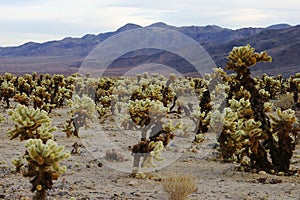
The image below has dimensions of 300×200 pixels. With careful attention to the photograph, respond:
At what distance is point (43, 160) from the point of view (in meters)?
6.42

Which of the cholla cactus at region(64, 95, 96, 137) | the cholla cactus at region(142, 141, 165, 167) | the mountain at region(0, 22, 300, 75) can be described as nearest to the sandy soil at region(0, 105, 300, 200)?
the cholla cactus at region(142, 141, 165, 167)

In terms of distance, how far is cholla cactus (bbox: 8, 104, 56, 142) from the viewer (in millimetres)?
7949

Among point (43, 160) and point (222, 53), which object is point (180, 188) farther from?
point (222, 53)

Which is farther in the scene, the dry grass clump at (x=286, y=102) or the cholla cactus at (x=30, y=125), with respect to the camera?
the dry grass clump at (x=286, y=102)

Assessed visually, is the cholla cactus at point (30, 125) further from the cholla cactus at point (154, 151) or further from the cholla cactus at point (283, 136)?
the cholla cactus at point (283, 136)

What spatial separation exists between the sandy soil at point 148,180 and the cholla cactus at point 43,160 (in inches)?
65.0

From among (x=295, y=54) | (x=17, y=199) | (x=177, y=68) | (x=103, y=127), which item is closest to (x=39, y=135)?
(x=17, y=199)

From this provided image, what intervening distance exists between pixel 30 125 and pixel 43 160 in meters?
1.67

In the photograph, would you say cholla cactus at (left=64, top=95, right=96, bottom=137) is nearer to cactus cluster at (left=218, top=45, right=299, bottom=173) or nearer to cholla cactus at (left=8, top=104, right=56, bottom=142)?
cactus cluster at (left=218, top=45, right=299, bottom=173)

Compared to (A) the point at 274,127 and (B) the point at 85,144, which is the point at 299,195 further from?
(B) the point at 85,144

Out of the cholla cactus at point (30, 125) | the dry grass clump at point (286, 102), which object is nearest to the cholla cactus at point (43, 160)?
the cholla cactus at point (30, 125)

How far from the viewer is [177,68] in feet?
304

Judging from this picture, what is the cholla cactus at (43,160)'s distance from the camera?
6422 millimetres

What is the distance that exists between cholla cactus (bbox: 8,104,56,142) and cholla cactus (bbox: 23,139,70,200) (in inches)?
53.4
